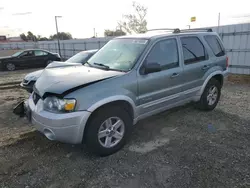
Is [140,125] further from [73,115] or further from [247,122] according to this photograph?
[247,122]

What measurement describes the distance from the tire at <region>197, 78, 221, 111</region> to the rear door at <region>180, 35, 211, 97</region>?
39 cm

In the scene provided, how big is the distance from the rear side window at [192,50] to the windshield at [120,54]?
0.99 metres

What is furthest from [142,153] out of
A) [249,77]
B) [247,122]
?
[249,77]

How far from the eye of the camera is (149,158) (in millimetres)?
3150

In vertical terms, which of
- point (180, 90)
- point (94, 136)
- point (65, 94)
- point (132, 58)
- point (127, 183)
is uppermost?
point (132, 58)

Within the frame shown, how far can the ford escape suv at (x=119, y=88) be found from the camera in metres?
2.77

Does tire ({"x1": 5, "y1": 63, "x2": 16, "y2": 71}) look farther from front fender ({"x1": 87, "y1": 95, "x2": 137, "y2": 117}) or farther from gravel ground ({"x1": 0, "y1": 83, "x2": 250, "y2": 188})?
front fender ({"x1": 87, "y1": 95, "x2": 137, "y2": 117})

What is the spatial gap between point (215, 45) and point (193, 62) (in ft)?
3.39

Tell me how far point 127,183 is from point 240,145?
2134 millimetres

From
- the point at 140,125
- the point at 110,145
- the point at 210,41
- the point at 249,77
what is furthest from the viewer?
the point at 249,77

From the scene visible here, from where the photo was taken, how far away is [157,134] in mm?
3939

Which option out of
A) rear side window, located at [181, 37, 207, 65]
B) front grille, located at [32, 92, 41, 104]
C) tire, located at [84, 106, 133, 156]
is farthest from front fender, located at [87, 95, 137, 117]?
rear side window, located at [181, 37, 207, 65]

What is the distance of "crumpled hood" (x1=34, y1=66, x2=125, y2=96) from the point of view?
282 centimetres

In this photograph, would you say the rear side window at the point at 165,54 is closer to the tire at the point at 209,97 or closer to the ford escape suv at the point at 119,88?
the ford escape suv at the point at 119,88
